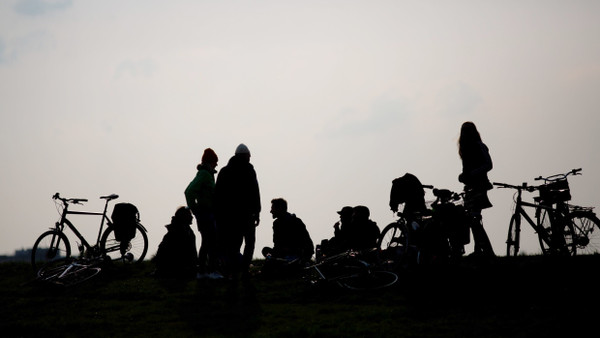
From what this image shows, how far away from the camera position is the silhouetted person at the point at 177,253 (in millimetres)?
15844

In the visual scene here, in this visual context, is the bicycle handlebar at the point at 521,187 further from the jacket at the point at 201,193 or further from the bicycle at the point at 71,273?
the bicycle at the point at 71,273

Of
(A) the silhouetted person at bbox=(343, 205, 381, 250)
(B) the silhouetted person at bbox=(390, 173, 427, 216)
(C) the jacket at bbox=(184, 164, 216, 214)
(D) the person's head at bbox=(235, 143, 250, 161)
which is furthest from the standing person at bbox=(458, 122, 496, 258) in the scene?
(C) the jacket at bbox=(184, 164, 216, 214)

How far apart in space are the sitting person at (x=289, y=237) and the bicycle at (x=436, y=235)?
229cm

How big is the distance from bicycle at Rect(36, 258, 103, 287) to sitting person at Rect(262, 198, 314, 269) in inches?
144

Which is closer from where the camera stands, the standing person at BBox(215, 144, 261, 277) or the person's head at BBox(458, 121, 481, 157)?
the person's head at BBox(458, 121, 481, 157)

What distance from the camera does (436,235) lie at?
13.4 meters

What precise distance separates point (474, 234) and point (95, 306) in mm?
6589

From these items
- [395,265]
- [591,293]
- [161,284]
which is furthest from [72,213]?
[591,293]

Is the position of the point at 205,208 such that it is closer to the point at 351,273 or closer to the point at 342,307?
the point at 351,273

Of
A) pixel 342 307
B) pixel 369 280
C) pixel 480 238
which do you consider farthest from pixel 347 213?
pixel 342 307

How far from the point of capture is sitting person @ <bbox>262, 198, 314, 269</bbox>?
15.7 m

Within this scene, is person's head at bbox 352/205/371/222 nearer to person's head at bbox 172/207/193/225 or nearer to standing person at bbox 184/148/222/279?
standing person at bbox 184/148/222/279

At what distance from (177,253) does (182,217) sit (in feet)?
2.50

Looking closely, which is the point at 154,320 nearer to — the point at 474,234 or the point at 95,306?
the point at 95,306
